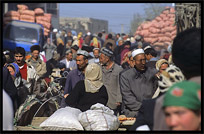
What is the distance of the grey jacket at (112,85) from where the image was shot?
9.25m

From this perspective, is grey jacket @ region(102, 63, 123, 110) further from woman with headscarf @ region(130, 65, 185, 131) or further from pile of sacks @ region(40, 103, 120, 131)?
woman with headscarf @ region(130, 65, 185, 131)

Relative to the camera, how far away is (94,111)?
6.52m

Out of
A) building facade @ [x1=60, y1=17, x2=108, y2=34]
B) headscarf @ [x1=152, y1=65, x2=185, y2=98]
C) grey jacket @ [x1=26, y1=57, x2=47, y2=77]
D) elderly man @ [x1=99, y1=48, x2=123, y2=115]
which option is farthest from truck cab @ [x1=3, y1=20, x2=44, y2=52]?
building facade @ [x1=60, y1=17, x2=108, y2=34]

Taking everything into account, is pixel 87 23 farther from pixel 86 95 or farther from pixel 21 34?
pixel 86 95

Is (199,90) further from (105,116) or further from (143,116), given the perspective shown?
(105,116)

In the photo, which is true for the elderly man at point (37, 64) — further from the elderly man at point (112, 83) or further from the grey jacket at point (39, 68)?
the elderly man at point (112, 83)

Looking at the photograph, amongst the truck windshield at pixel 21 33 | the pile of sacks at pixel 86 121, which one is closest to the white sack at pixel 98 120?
the pile of sacks at pixel 86 121

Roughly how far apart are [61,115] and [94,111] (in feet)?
1.59

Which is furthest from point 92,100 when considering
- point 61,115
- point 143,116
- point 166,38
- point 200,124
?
point 166,38

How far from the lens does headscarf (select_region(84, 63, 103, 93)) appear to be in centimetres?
760

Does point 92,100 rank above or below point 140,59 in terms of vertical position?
below

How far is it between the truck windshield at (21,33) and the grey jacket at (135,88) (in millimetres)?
17741

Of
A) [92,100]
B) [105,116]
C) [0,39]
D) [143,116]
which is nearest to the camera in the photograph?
[143,116]

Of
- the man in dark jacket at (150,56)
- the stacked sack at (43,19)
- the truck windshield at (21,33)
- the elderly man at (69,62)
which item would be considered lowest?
the elderly man at (69,62)
